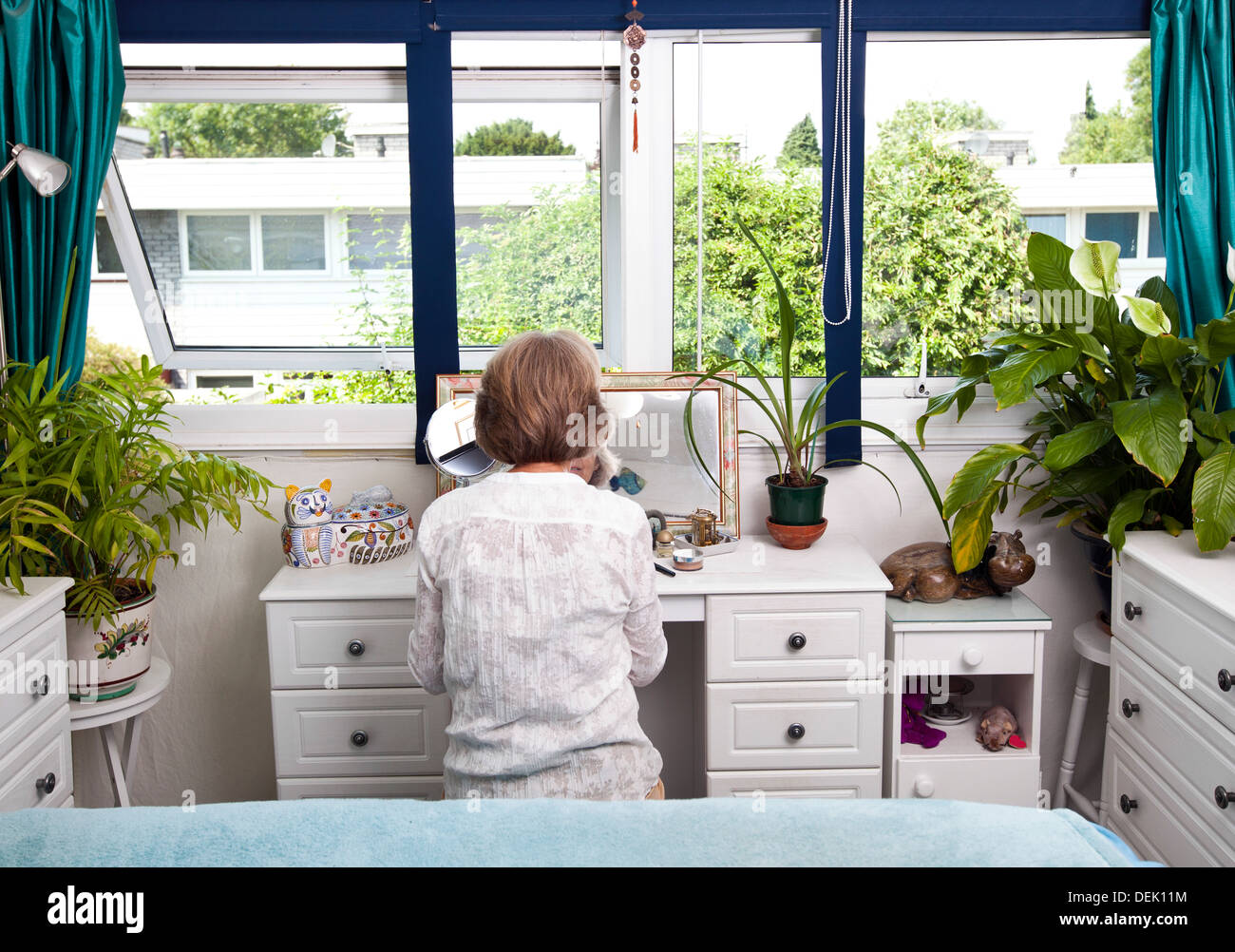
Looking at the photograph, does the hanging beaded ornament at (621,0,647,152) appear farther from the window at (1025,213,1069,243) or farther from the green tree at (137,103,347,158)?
the window at (1025,213,1069,243)

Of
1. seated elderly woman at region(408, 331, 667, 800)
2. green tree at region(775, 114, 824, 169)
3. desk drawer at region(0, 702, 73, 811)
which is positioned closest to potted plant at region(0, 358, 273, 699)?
desk drawer at region(0, 702, 73, 811)

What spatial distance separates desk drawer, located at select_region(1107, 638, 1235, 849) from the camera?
205 centimetres

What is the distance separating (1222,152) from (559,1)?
162 centimetres

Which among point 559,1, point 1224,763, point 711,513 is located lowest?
point 1224,763

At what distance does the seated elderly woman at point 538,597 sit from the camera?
5.31ft

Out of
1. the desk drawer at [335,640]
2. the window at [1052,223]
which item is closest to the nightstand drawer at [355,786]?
the desk drawer at [335,640]

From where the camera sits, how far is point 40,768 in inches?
85.4

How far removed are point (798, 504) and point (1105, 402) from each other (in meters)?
0.75

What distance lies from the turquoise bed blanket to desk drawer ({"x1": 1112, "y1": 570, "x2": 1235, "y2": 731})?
877 millimetres

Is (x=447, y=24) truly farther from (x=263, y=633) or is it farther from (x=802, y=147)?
(x=263, y=633)
